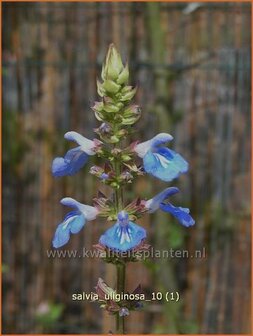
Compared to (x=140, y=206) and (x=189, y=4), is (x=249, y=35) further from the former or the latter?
(x=140, y=206)

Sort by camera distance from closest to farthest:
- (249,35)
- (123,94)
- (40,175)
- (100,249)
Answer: (123,94) → (100,249) → (249,35) → (40,175)

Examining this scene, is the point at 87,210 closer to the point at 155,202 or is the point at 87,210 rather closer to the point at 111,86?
the point at 155,202

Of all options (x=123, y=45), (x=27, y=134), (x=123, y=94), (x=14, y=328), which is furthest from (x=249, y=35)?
(x=123, y=94)

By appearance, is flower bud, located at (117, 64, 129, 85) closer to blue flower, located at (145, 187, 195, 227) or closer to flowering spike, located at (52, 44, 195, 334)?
flowering spike, located at (52, 44, 195, 334)

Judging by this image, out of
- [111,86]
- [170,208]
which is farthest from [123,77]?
[170,208]

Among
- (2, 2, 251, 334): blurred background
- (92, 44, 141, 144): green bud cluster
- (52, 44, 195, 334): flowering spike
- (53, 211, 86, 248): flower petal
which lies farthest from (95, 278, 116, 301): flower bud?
(2, 2, 251, 334): blurred background
